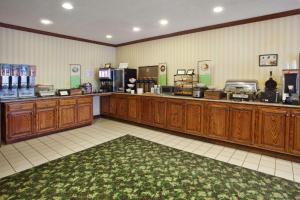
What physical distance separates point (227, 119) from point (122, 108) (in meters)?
3.24

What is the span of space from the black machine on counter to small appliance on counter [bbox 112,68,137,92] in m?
2.40

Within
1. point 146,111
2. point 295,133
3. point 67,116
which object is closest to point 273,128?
point 295,133

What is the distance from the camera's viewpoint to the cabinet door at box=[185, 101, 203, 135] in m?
4.22

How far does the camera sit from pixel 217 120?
3965 millimetres

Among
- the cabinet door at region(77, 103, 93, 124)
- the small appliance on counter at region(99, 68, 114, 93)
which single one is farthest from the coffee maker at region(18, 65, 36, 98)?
the small appliance on counter at region(99, 68, 114, 93)

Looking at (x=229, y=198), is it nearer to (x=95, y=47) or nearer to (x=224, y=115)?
(x=224, y=115)

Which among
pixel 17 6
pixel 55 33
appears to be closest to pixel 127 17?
pixel 17 6

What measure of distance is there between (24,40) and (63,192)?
13.9 feet

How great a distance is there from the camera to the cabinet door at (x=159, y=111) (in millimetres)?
4886

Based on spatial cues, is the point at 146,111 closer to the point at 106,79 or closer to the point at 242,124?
the point at 106,79

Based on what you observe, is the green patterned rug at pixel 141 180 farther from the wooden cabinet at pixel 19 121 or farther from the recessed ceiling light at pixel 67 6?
the recessed ceiling light at pixel 67 6

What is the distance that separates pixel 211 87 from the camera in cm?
466

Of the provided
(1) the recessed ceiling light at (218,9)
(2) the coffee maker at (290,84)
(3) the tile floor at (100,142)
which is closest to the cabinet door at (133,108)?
(3) the tile floor at (100,142)

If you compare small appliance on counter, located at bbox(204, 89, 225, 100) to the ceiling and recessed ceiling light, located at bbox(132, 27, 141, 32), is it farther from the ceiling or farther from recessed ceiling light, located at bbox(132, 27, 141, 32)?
recessed ceiling light, located at bbox(132, 27, 141, 32)
